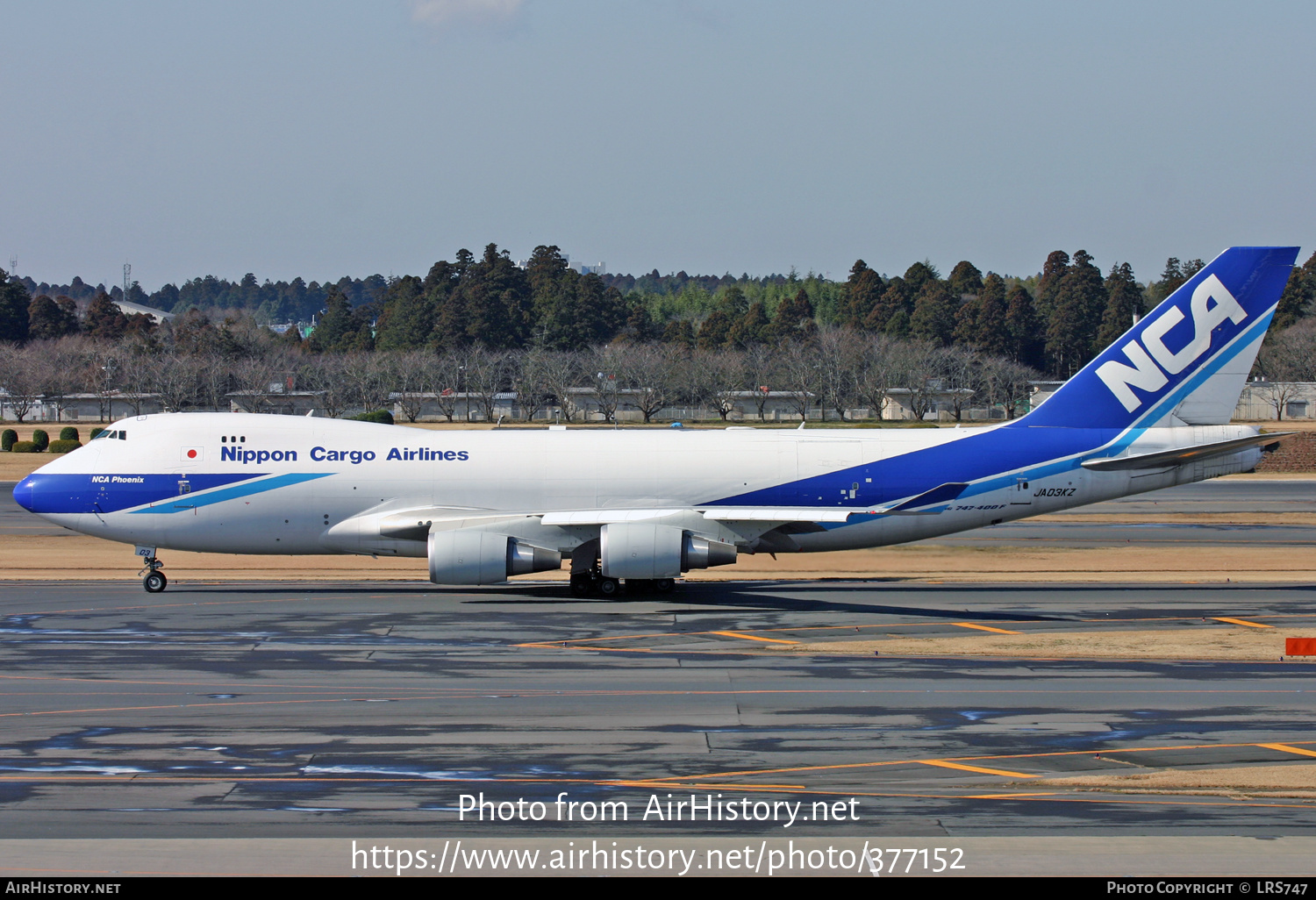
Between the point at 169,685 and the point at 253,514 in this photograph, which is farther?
the point at 253,514

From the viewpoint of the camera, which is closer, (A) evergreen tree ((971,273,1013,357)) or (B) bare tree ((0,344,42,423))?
(B) bare tree ((0,344,42,423))

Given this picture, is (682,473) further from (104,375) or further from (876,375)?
(104,375)

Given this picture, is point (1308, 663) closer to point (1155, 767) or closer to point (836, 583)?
point (1155, 767)

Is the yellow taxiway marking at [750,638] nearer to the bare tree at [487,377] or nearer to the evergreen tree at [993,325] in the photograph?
the bare tree at [487,377]

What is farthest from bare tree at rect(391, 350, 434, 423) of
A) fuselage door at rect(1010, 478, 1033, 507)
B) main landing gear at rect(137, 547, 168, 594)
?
fuselage door at rect(1010, 478, 1033, 507)

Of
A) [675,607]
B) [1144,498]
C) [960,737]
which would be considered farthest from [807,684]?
[1144,498]

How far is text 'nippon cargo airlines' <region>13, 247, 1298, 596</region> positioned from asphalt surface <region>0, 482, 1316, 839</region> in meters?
2.05

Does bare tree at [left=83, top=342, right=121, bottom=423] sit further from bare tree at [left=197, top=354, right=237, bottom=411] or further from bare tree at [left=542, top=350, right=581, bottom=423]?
bare tree at [left=542, top=350, right=581, bottom=423]

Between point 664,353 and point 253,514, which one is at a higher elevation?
point 664,353

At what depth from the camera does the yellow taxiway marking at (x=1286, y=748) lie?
1852 cm

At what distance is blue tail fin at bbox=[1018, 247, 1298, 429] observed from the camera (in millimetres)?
35656

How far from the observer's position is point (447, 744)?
62.4ft

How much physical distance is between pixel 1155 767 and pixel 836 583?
20.2m

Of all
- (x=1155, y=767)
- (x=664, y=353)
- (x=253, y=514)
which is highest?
(x=664, y=353)
